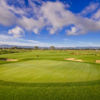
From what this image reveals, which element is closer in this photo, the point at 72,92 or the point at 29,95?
the point at 29,95

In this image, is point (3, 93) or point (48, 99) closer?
point (48, 99)

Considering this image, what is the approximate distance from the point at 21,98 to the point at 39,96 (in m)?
0.94

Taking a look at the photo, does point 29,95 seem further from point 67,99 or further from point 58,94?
point 67,99

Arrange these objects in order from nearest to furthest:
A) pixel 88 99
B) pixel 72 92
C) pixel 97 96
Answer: pixel 88 99
pixel 97 96
pixel 72 92

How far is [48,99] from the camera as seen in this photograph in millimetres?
3887

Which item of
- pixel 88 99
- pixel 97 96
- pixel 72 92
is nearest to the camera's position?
pixel 88 99

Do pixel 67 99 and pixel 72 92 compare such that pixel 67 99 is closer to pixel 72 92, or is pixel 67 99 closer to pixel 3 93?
pixel 72 92

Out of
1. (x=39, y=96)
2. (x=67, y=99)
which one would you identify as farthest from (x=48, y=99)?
(x=67, y=99)

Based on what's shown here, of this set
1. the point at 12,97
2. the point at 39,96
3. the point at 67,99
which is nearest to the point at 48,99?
the point at 39,96

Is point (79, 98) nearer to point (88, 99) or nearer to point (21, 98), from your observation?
point (88, 99)

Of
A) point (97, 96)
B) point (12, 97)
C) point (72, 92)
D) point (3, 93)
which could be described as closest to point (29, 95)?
point (12, 97)

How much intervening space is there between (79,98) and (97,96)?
1.09 meters

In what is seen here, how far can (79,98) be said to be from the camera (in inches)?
156

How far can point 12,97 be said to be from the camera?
4008mm
